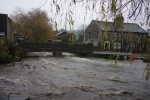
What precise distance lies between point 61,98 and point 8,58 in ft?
61.3

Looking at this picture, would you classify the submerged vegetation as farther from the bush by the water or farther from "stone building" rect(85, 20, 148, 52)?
"stone building" rect(85, 20, 148, 52)

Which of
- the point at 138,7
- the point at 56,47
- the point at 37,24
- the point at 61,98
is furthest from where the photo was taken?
the point at 37,24

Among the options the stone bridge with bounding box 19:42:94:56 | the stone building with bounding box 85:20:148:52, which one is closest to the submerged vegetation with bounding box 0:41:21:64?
the stone bridge with bounding box 19:42:94:56

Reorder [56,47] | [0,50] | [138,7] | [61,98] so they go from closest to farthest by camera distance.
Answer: [138,7], [61,98], [0,50], [56,47]

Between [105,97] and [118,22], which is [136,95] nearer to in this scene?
[105,97]

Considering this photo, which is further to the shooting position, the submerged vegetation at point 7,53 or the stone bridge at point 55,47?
the stone bridge at point 55,47

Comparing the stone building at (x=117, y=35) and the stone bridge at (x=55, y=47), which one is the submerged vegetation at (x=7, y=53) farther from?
the stone building at (x=117, y=35)

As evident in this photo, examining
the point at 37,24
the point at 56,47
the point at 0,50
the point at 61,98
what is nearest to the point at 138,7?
the point at 61,98

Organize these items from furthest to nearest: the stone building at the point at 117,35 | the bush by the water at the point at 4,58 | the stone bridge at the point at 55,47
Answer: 1. the stone bridge at the point at 55,47
2. the bush by the water at the point at 4,58
3. the stone building at the point at 117,35

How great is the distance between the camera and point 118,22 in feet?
20.4

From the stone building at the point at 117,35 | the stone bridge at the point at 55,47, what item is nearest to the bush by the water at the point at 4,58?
the stone bridge at the point at 55,47

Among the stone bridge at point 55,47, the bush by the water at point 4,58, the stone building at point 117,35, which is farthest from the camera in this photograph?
the stone bridge at point 55,47

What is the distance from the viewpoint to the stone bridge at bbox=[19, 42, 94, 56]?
47.1 meters

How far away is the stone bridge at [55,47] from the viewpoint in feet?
155
